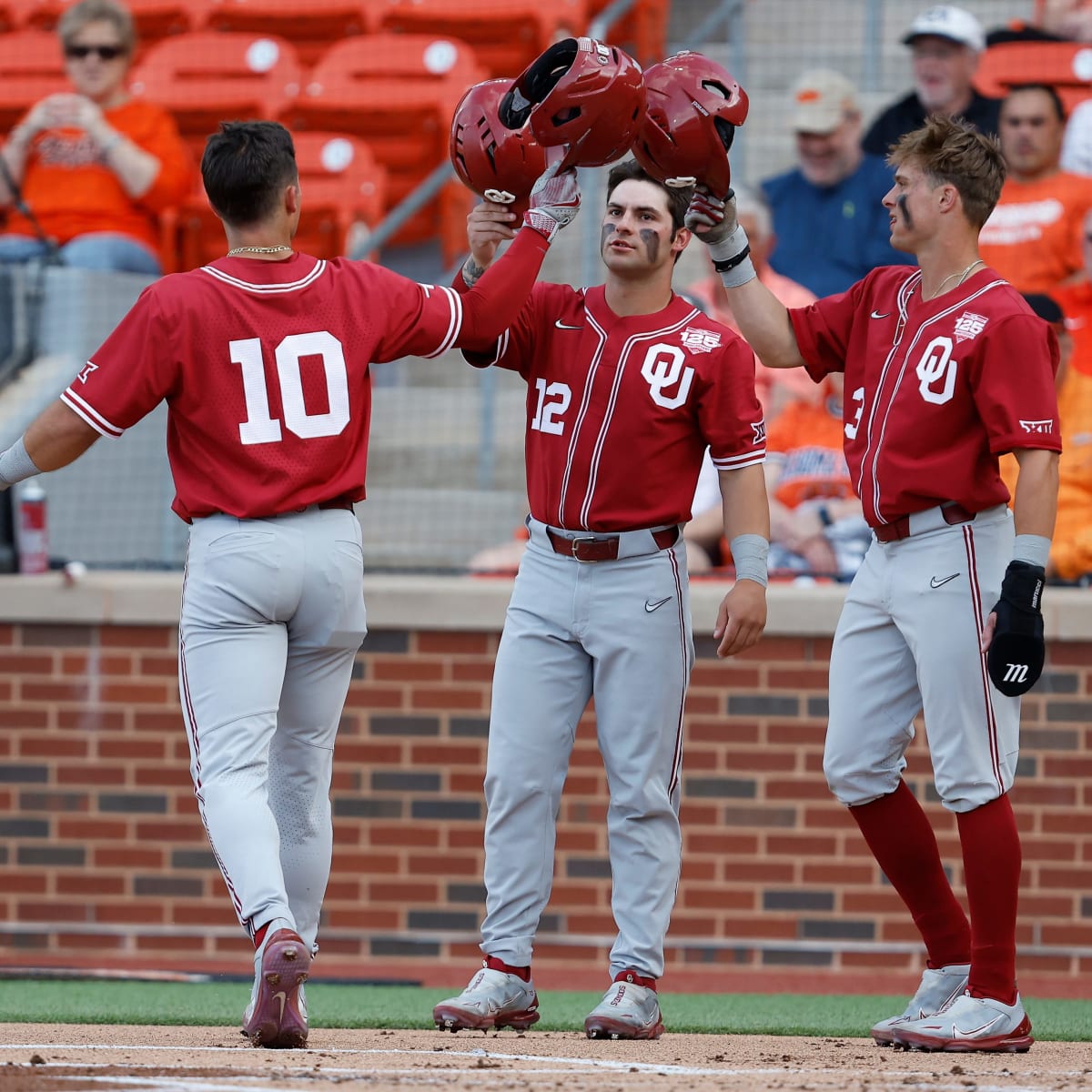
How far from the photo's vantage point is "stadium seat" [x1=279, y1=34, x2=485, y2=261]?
855 cm

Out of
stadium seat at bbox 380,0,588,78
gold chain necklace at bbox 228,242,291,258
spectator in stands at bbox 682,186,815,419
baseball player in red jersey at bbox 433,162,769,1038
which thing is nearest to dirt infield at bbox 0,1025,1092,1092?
baseball player in red jersey at bbox 433,162,769,1038

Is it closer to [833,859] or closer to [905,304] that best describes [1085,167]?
[833,859]

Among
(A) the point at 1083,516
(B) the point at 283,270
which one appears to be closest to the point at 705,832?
(A) the point at 1083,516

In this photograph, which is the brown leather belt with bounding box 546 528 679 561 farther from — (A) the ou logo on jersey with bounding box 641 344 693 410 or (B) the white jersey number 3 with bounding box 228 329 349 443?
(B) the white jersey number 3 with bounding box 228 329 349 443

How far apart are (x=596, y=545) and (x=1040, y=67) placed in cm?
460

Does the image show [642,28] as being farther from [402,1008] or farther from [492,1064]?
[492,1064]

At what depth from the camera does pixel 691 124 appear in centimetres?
396

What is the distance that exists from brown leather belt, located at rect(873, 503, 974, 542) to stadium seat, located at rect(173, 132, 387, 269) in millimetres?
4302

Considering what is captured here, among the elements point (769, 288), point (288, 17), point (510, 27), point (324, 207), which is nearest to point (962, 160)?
point (769, 288)

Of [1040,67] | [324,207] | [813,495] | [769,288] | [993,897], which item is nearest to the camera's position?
[993,897]

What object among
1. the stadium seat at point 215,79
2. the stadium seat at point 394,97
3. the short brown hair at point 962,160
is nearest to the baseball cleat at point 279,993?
the short brown hair at point 962,160

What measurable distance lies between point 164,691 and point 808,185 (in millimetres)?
3464

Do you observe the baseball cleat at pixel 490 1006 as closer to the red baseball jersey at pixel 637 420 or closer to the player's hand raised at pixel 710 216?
the red baseball jersey at pixel 637 420

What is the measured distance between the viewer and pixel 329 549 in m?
3.74
